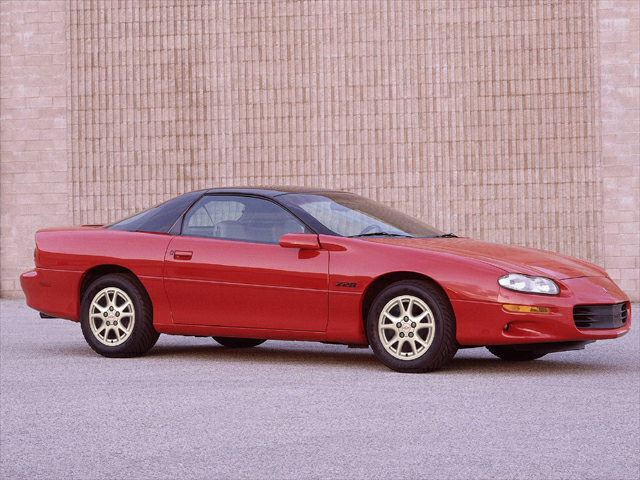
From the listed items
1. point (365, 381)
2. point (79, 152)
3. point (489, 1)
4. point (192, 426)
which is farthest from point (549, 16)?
point (192, 426)

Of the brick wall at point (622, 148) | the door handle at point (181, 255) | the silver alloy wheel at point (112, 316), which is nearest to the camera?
the door handle at point (181, 255)

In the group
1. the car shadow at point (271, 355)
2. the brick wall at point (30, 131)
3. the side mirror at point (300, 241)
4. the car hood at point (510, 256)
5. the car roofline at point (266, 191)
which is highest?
the brick wall at point (30, 131)

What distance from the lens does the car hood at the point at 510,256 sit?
7.12 metres

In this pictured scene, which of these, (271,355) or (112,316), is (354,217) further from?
(112,316)

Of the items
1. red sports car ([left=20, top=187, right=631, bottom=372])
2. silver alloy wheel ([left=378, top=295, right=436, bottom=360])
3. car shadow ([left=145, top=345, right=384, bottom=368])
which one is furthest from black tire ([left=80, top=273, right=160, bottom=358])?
silver alloy wheel ([left=378, top=295, right=436, bottom=360])

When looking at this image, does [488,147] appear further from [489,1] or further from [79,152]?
[79,152]

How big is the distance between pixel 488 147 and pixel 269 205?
7574 millimetres

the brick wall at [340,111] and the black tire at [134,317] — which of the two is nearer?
the black tire at [134,317]

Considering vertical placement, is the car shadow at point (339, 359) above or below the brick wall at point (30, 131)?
below

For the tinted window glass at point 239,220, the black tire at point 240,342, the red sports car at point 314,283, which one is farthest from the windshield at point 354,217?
the black tire at point 240,342

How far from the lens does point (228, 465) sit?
15.1 feet

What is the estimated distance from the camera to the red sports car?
7.03 m

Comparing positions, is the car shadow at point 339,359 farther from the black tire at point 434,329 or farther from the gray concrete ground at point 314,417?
the black tire at point 434,329

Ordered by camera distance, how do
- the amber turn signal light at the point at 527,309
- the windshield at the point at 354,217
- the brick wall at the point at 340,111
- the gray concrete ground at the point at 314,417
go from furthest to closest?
the brick wall at the point at 340,111
the windshield at the point at 354,217
the amber turn signal light at the point at 527,309
the gray concrete ground at the point at 314,417
